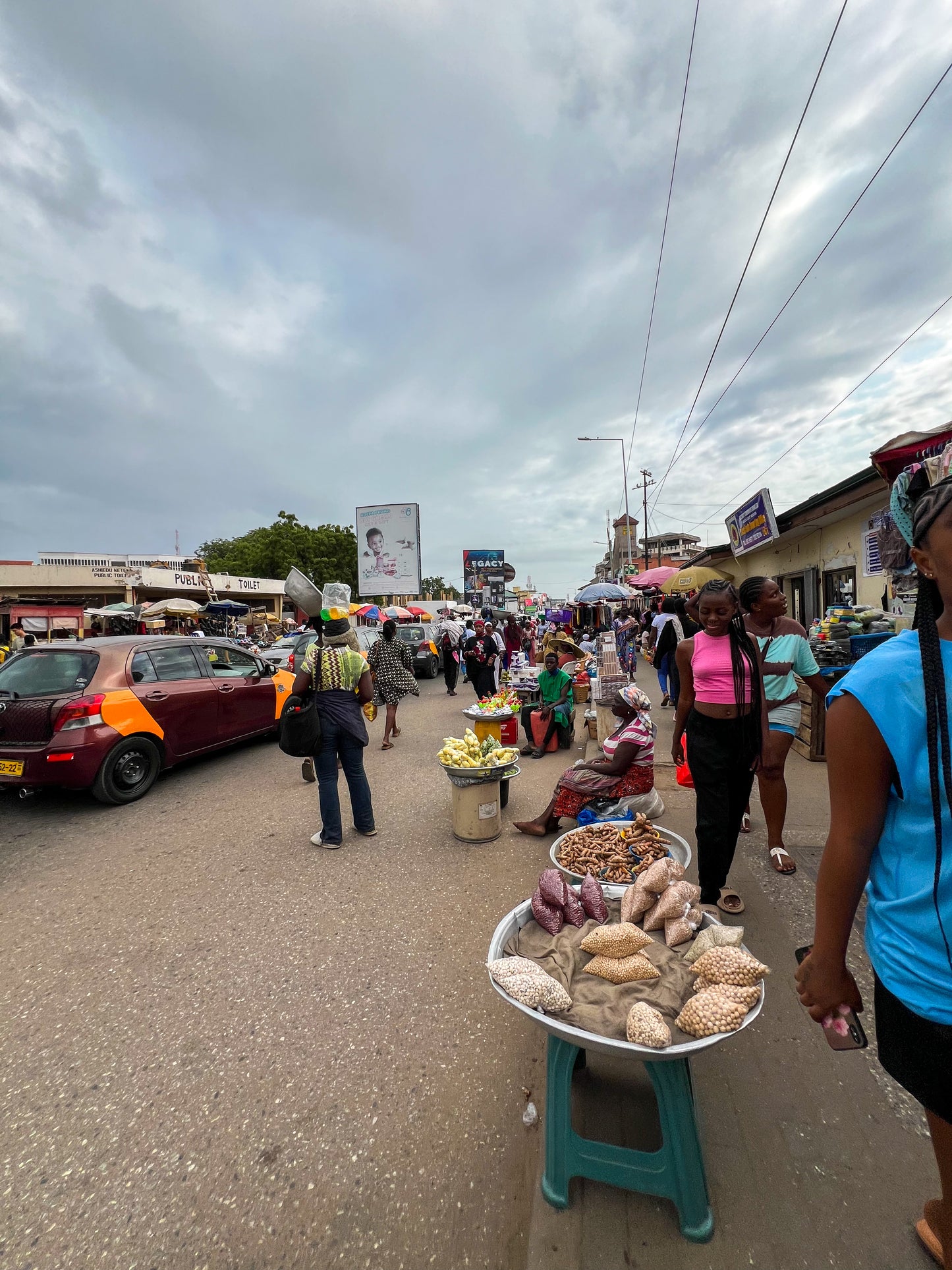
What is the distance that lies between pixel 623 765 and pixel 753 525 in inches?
345

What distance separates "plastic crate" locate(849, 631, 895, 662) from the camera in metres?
5.57

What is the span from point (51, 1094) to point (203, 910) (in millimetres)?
1376

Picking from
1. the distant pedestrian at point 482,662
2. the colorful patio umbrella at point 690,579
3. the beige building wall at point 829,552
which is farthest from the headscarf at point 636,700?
the colorful patio umbrella at point 690,579

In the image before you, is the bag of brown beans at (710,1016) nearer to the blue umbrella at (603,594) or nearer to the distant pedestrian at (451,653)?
the distant pedestrian at (451,653)

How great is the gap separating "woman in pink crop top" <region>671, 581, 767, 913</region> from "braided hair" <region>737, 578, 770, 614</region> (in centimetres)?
78

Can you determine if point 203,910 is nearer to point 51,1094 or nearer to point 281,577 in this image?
point 51,1094

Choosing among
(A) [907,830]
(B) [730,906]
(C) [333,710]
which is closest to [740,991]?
(A) [907,830]

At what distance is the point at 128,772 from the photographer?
19.0 feet

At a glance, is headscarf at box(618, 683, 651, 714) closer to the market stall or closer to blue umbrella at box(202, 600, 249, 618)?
the market stall

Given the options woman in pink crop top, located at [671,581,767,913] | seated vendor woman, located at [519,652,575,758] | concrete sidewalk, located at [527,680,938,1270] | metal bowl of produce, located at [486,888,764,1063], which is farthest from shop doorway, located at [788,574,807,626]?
metal bowl of produce, located at [486,888,764,1063]

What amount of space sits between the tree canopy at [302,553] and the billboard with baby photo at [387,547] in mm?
14724

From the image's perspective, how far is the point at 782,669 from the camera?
12.6 feet

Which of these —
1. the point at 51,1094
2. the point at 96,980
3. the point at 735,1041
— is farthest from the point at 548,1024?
the point at 96,980

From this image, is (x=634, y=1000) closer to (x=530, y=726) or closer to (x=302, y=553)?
(x=530, y=726)
